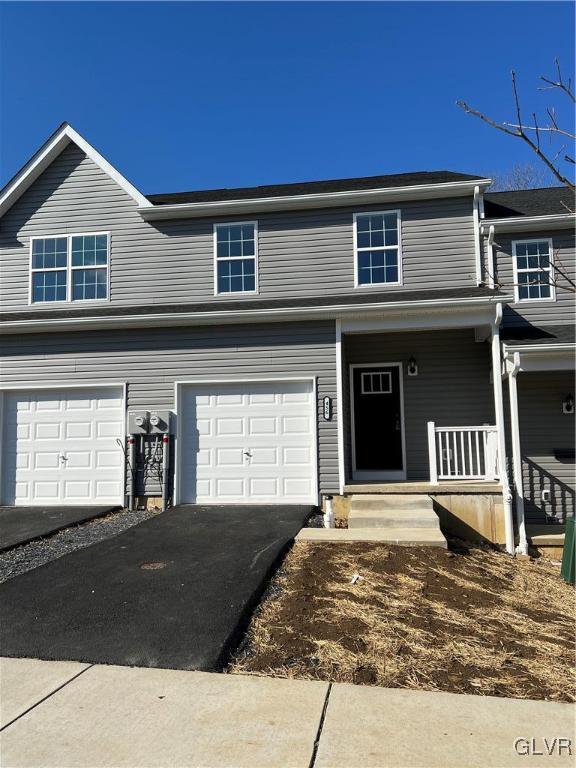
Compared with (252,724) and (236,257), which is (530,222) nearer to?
(236,257)

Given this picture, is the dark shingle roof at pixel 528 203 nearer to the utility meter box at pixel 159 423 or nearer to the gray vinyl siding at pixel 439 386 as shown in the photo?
the gray vinyl siding at pixel 439 386

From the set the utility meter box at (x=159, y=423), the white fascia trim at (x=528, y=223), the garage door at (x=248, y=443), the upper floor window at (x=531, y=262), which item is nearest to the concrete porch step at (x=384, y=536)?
the garage door at (x=248, y=443)

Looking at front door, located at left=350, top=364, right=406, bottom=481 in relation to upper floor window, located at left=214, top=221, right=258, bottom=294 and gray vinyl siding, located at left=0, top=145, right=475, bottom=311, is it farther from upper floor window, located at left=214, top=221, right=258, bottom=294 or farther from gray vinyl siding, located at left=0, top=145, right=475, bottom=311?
upper floor window, located at left=214, top=221, right=258, bottom=294

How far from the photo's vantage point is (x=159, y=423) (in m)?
9.51

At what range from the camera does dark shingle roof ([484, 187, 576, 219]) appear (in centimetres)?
1074

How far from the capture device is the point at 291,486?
30.4 ft

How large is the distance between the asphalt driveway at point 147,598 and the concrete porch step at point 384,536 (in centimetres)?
34

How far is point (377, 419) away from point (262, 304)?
3.24 meters

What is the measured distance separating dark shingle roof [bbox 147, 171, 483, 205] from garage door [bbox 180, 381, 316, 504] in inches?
166

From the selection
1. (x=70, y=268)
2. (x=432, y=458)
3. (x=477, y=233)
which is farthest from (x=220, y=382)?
(x=477, y=233)

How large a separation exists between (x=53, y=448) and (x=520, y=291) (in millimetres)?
9469

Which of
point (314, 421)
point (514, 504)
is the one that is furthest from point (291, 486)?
point (514, 504)

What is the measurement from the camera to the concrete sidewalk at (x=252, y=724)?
2.58 m

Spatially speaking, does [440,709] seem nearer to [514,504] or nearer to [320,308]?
[514,504]
